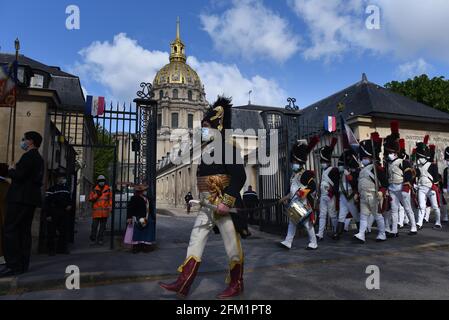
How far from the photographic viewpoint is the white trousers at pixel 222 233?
A: 4039mm

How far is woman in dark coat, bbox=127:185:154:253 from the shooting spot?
769 centimetres

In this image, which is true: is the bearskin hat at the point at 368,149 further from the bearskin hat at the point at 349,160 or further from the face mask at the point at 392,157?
the face mask at the point at 392,157

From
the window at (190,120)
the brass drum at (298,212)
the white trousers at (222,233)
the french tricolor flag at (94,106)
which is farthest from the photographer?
the window at (190,120)

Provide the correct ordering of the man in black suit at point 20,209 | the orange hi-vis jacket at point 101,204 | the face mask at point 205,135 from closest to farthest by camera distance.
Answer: the face mask at point 205,135
the man in black suit at point 20,209
the orange hi-vis jacket at point 101,204

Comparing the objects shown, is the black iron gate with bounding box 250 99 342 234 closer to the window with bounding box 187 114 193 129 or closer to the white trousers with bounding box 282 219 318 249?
the white trousers with bounding box 282 219 318 249

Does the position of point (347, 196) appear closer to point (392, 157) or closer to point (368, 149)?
point (368, 149)

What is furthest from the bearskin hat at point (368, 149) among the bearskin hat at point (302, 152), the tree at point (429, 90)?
the tree at point (429, 90)

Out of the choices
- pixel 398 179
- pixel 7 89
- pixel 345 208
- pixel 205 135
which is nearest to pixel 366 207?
pixel 345 208

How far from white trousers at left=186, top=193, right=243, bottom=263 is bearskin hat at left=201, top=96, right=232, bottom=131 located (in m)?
0.96

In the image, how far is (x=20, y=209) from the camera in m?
5.24

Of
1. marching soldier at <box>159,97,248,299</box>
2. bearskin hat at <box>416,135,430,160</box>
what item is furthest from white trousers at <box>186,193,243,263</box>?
bearskin hat at <box>416,135,430,160</box>

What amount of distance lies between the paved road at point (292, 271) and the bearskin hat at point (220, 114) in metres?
2.06
